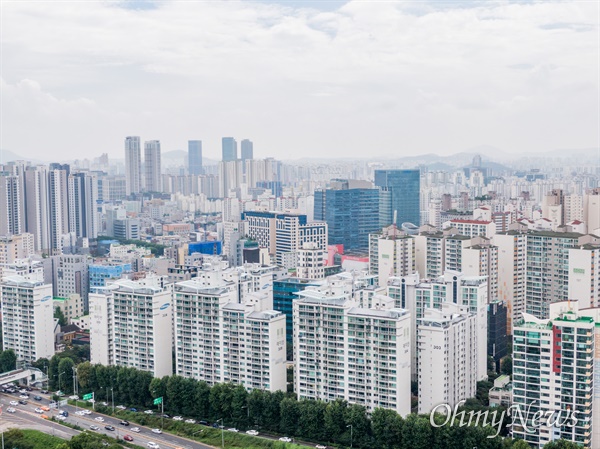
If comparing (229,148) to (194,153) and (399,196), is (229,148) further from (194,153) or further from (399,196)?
(399,196)

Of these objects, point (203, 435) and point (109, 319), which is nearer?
point (203, 435)

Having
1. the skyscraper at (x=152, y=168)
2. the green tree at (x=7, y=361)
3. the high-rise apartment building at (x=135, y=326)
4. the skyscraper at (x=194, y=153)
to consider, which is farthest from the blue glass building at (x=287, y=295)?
the skyscraper at (x=194, y=153)

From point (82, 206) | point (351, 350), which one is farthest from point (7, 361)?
point (82, 206)

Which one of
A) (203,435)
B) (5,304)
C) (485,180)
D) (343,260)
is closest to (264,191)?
(485,180)

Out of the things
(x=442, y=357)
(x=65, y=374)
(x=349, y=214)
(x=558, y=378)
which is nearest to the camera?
(x=558, y=378)

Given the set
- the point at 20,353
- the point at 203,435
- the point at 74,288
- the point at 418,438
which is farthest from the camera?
the point at 74,288

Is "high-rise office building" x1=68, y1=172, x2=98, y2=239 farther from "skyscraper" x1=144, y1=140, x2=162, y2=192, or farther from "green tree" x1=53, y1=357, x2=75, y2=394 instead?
"skyscraper" x1=144, y1=140, x2=162, y2=192

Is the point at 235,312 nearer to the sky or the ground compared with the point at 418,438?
nearer to the sky

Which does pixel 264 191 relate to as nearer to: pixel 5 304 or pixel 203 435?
pixel 5 304
